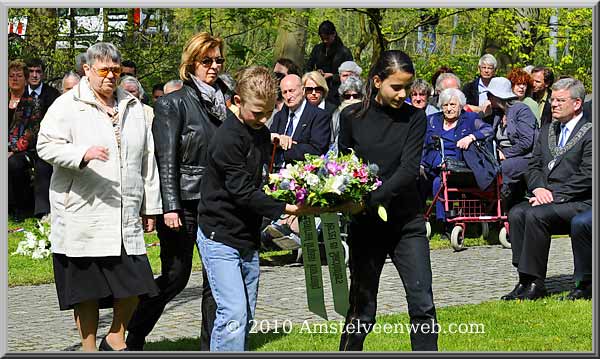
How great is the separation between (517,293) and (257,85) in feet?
14.7

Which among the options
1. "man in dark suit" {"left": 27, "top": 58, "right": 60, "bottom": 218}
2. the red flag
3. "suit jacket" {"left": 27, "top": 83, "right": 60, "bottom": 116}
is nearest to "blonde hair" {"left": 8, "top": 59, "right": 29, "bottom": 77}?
"man in dark suit" {"left": 27, "top": 58, "right": 60, "bottom": 218}

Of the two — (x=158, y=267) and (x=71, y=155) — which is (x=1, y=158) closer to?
(x=71, y=155)

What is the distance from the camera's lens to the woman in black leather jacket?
7535 mm

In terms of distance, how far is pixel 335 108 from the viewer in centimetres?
1279

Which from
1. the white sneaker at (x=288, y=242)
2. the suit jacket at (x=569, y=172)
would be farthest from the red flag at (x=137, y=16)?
the suit jacket at (x=569, y=172)

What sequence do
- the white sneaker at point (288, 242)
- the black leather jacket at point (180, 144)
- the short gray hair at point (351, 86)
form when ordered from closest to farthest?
the black leather jacket at point (180, 144) → the white sneaker at point (288, 242) → the short gray hair at point (351, 86)

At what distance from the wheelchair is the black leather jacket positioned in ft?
20.5

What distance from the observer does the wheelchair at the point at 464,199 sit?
13375mm

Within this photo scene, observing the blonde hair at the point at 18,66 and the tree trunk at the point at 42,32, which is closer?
the blonde hair at the point at 18,66

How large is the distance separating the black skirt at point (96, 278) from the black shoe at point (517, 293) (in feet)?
13.4

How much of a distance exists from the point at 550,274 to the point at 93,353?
19.4 ft

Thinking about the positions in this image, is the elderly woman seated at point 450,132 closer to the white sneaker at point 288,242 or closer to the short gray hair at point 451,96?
the short gray hair at point 451,96

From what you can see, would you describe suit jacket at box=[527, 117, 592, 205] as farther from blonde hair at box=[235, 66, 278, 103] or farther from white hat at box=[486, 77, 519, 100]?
blonde hair at box=[235, 66, 278, 103]

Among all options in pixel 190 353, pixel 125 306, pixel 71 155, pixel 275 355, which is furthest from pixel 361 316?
pixel 71 155
